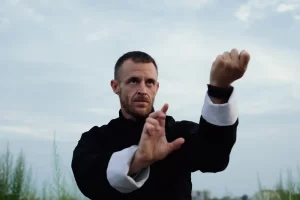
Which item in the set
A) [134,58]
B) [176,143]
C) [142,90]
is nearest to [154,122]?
[176,143]

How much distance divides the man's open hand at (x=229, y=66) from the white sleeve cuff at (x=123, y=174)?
41 cm

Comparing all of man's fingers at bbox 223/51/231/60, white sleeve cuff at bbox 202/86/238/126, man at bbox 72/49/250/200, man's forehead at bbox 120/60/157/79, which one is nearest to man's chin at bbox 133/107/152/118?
man at bbox 72/49/250/200

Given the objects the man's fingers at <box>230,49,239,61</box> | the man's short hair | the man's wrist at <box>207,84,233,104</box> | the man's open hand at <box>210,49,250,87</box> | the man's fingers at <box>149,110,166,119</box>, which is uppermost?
the man's short hair

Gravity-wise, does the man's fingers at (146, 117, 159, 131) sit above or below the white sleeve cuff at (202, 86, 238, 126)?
below

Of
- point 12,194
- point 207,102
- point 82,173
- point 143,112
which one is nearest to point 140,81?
point 143,112

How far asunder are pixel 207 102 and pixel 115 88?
477 millimetres

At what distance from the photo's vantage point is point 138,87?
200 centimetres

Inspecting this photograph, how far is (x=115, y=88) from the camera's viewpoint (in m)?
2.16

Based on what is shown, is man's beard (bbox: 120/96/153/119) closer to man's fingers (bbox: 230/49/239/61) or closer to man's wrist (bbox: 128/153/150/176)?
man's wrist (bbox: 128/153/150/176)

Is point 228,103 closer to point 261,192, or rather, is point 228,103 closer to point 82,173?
point 82,173

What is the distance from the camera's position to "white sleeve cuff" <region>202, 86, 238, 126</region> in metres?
1.85

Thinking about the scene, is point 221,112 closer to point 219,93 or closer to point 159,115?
point 219,93

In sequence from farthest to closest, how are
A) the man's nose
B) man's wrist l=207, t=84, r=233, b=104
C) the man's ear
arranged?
1. the man's ear
2. the man's nose
3. man's wrist l=207, t=84, r=233, b=104

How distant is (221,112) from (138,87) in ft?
1.19
